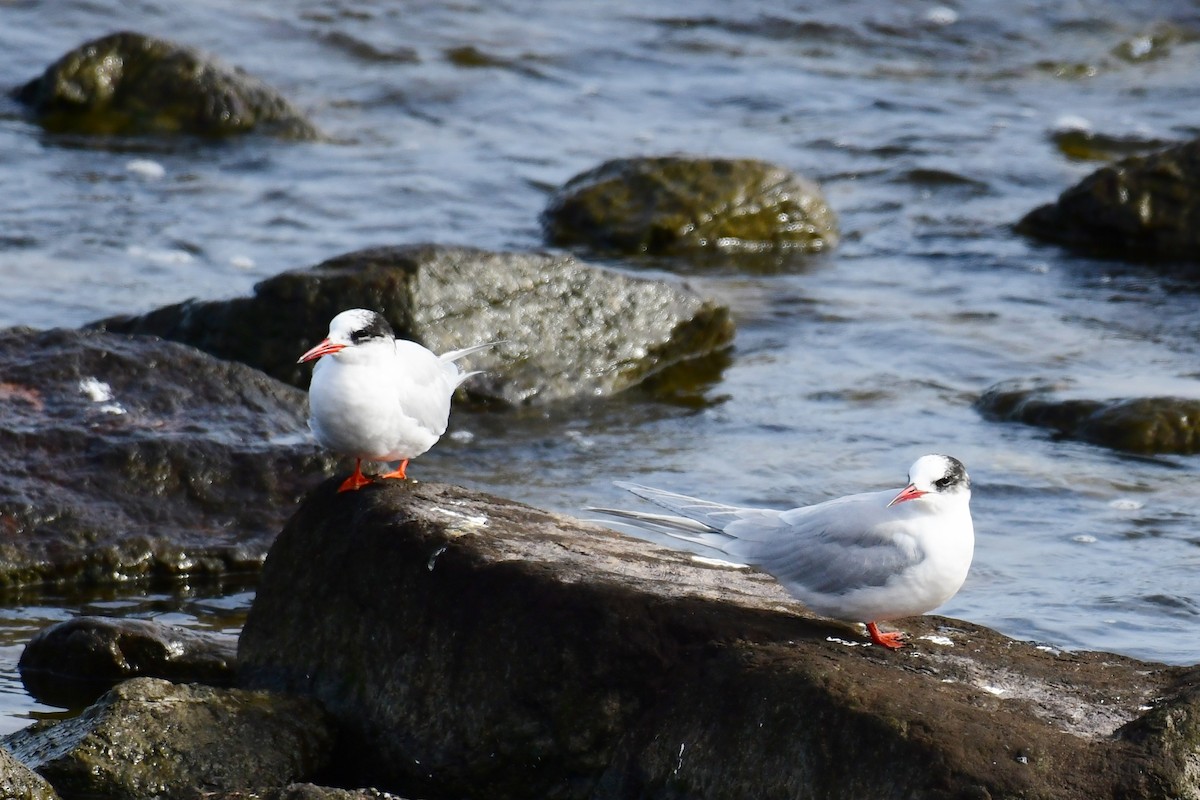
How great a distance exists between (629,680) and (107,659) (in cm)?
207

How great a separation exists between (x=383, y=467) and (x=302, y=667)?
2.37 m

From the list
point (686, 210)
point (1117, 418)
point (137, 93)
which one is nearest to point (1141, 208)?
point (686, 210)

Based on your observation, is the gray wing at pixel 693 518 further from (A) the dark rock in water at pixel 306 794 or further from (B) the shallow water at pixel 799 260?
(B) the shallow water at pixel 799 260

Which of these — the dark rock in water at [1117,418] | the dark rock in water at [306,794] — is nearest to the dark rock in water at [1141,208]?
the dark rock in water at [1117,418]

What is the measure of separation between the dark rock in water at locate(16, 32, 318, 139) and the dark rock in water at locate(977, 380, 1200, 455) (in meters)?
7.92

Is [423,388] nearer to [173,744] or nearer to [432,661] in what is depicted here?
[432,661]

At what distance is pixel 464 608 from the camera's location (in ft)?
16.0

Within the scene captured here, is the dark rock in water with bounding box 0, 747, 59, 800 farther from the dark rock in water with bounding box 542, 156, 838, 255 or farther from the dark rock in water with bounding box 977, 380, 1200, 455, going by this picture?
the dark rock in water with bounding box 542, 156, 838, 255

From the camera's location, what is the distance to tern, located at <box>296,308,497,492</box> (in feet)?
17.6

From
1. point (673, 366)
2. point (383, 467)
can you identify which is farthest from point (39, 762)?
point (673, 366)

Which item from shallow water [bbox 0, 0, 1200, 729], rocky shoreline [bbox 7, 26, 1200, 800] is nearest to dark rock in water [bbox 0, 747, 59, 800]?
rocky shoreline [bbox 7, 26, 1200, 800]

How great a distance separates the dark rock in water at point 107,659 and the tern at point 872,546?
177cm

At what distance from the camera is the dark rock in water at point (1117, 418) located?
8.62 meters

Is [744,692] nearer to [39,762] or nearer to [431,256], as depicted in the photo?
[39,762]
